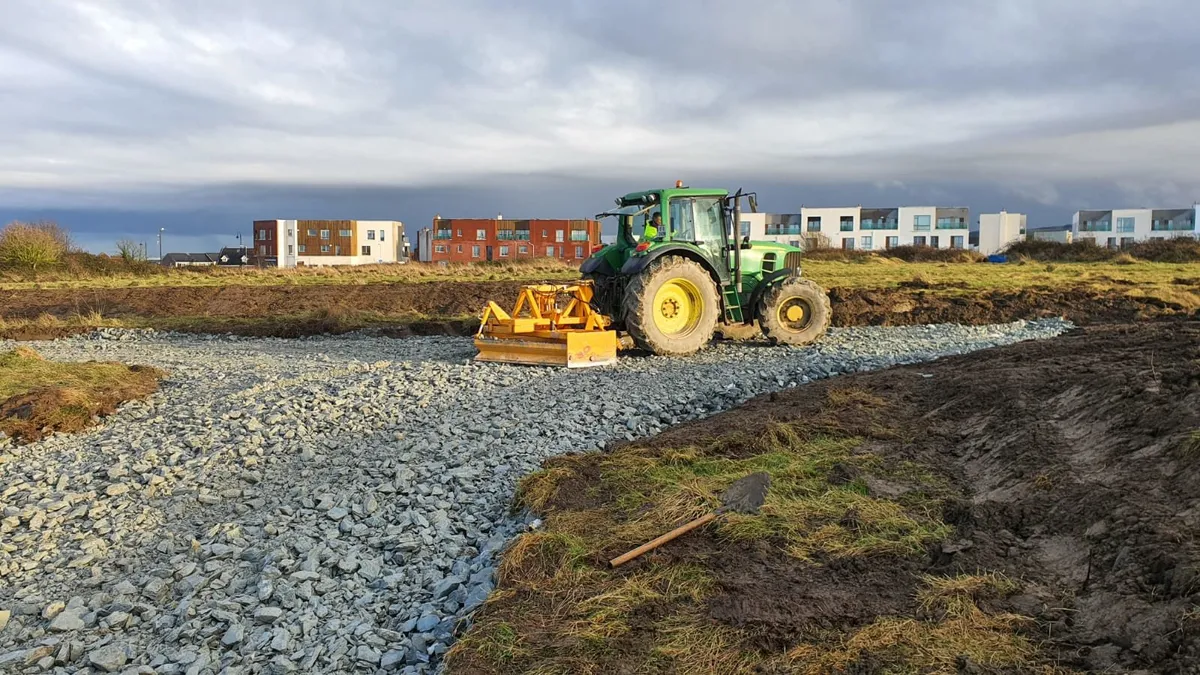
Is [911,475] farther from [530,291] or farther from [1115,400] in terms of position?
[530,291]

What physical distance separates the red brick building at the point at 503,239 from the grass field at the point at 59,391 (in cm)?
6411

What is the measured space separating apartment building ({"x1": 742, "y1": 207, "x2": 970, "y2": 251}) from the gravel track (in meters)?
71.2

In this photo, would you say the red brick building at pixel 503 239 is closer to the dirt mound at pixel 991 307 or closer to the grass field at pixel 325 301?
the grass field at pixel 325 301

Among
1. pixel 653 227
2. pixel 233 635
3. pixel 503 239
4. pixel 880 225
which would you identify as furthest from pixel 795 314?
pixel 880 225

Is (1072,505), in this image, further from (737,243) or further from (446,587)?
(737,243)

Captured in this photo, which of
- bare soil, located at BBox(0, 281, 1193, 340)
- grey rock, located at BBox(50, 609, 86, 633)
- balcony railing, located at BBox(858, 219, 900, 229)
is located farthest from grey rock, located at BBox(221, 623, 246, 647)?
balcony railing, located at BBox(858, 219, 900, 229)

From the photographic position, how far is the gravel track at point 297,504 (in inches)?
173

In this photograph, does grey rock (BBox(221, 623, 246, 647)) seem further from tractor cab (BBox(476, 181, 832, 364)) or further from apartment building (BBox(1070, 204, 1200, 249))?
apartment building (BBox(1070, 204, 1200, 249))

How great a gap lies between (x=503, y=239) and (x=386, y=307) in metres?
55.2

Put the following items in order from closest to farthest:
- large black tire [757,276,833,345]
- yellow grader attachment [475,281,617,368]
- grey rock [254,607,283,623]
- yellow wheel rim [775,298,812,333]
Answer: grey rock [254,607,283,623]
yellow grader attachment [475,281,617,368]
large black tire [757,276,833,345]
yellow wheel rim [775,298,812,333]

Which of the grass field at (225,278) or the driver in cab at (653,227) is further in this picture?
the grass field at (225,278)

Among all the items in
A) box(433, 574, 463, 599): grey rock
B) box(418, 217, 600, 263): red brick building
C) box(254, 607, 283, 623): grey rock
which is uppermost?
box(418, 217, 600, 263): red brick building

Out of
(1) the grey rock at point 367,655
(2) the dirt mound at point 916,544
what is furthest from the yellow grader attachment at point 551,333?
(1) the grey rock at point 367,655

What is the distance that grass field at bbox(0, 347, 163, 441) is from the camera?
28.8ft
